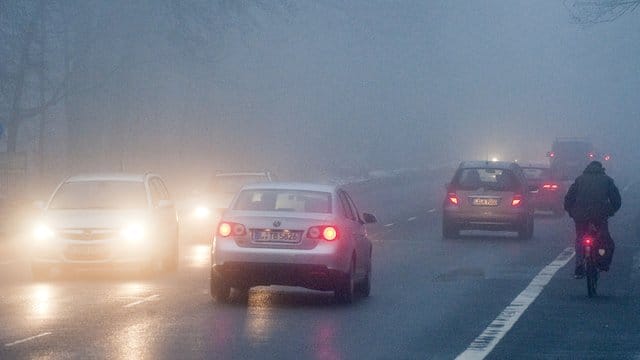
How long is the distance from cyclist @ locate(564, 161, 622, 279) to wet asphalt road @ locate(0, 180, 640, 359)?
624mm

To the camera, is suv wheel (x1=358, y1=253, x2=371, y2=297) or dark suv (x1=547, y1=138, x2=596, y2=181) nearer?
suv wheel (x1=358, y1=253, x2=371, y2=297)

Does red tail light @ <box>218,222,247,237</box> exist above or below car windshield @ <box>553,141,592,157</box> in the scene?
below

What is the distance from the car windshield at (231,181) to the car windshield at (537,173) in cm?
1031

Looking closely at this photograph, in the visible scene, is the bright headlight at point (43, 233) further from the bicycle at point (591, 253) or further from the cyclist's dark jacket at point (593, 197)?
the bicycle at point (591, 253)

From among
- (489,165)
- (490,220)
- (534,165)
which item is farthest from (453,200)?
(534,165)

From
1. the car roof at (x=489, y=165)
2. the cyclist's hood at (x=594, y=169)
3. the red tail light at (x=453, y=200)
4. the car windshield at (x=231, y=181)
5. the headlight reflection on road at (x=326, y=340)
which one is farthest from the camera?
the car windshield at (x=231, y=181)

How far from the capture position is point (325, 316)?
17.6 m

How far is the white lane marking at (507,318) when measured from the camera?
47.0 feet

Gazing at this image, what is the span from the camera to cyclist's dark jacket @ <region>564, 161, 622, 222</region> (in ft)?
66.2

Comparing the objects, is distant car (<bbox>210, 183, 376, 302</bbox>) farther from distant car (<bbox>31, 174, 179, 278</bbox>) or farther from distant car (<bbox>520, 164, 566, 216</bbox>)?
distant car (<bbox>520, 164, 566, 216</bbox>)

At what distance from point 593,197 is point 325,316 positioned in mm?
4475

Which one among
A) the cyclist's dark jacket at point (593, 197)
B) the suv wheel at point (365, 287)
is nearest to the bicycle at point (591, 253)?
the cyclist's dark jacket at point (593, 197)

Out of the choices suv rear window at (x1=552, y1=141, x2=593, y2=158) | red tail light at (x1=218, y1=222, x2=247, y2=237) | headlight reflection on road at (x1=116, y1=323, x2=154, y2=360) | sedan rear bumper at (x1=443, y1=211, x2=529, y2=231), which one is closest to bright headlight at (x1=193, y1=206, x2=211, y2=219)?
sedan rear bumper at (x1=443, y1=211, x2=529, y2=231)

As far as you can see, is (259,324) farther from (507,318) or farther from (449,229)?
(449,229)
